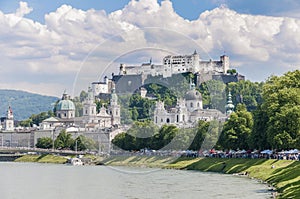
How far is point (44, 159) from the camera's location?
4390 inches

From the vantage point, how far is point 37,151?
118125 mm

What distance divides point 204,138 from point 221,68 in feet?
320

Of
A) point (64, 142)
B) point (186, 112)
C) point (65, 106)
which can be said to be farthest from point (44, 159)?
point (65, 106)

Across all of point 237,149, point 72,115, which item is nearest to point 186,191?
point 237,149

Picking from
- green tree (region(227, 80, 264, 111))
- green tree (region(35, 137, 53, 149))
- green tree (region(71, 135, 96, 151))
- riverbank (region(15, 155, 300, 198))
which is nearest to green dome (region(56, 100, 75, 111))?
green tree (region(35, 137, 53, 149))

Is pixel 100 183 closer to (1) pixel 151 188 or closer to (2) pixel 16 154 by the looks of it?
(1) pixel 151 188

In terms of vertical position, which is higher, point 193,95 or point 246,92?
point 246,92

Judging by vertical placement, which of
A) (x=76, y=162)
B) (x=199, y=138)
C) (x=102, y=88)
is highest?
(x=102, y=88)

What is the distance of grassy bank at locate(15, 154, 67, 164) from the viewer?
10659cm

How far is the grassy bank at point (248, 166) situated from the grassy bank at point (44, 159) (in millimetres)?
14691

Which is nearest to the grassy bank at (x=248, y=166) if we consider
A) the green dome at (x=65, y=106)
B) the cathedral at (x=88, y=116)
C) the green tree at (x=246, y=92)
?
the cathedral at (x=88, y=116)

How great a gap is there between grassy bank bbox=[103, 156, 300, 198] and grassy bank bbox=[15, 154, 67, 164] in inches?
578

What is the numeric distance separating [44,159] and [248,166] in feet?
187

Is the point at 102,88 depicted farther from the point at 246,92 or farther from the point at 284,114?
the point at 284,114
